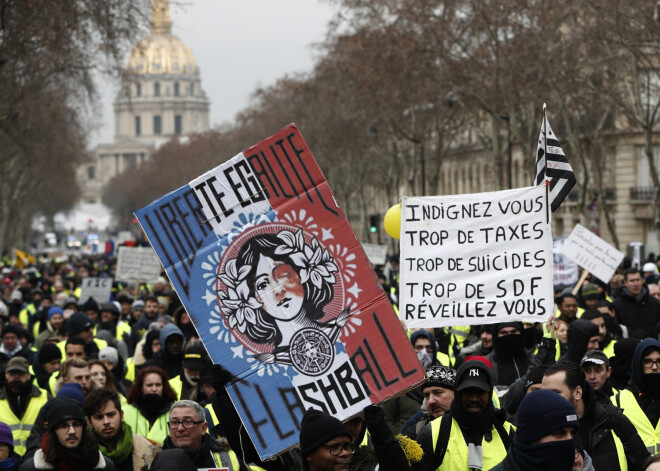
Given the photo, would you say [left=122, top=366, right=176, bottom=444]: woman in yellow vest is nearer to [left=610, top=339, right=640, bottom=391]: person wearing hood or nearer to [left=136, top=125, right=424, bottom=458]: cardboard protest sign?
[left=136, top=125, right=424, bottom=458]: cardboard protest sign

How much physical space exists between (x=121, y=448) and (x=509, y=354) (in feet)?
8.80

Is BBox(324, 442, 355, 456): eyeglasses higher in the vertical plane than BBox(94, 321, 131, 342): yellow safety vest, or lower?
higher

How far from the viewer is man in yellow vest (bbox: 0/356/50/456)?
816 cm

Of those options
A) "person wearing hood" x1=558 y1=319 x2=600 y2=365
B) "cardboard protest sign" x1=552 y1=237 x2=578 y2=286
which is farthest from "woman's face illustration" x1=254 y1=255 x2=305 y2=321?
"cardboard protest sign" x1=552 y1=237 x2=578 y2=286

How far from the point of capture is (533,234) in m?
7.29

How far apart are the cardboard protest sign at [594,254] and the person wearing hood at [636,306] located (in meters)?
1.72

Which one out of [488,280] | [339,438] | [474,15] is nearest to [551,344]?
[488,280]

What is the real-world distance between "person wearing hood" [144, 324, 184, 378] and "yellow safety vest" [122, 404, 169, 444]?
2165 millimetres

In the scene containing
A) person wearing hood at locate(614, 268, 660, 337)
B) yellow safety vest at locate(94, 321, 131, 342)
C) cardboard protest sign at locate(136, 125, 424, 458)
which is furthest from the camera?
yellow safety vest at locate(94, 321, 131, 342)

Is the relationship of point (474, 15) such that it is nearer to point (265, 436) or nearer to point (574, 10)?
point (574, 10)

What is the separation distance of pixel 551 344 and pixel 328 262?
2218 millimetres

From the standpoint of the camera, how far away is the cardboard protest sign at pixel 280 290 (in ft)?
18.5

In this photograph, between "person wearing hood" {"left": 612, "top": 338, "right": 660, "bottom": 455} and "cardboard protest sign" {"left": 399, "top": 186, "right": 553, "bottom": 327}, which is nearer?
"person wearing hood" {"left": 612, "top": 338, "right": 660, "bottom": 455}

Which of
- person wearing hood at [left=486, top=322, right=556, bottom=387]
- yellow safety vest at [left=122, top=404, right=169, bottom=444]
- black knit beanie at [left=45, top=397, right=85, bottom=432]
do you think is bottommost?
yellow safety vest at [left=122, top=404, right=169, bottom=444]
